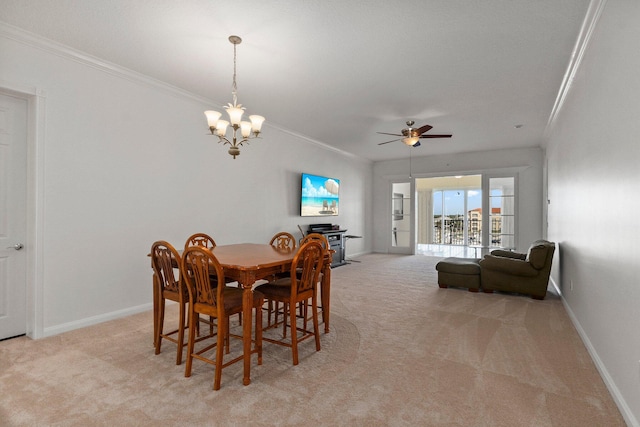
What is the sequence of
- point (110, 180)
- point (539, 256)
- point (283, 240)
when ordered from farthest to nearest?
point (539, 256)
point (283, 240)
point (110, 180)

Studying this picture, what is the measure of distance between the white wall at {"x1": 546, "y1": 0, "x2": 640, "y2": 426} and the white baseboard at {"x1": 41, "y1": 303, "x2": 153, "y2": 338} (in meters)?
4.25

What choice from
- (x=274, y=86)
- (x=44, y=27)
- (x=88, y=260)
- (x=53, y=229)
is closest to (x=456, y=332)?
(x=274, y=86)

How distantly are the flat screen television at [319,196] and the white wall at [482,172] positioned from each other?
2200 mm

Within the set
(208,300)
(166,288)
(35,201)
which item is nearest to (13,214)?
(35,201)

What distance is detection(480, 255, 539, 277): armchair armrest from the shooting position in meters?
4.32

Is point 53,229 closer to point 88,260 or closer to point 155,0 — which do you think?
point 88,260

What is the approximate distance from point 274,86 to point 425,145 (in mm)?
4415

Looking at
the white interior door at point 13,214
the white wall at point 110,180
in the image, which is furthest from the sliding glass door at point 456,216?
the white interior door at point 13,214

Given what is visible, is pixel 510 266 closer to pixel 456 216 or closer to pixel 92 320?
pixel 92 320

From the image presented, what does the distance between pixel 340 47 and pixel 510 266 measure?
3.58 meters

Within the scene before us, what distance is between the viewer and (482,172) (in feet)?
26.3

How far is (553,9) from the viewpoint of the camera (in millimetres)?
2482

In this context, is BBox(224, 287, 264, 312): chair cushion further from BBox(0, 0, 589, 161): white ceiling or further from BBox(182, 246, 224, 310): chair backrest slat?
BBox(0, 0, 589, 161): white ceiling

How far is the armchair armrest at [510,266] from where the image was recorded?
4.32 metres
